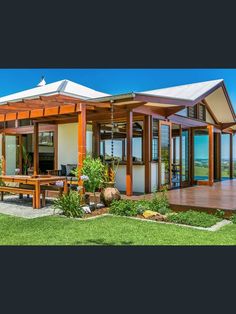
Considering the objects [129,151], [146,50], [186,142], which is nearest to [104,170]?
[129,151]

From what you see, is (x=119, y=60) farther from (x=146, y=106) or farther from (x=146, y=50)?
(x=146, y=106)

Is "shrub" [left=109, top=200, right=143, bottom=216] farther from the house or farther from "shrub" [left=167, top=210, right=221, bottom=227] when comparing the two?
the house

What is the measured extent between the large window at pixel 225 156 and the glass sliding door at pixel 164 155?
7118 millimetres

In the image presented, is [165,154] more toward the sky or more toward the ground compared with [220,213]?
more toward the sky

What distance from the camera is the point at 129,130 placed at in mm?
10250

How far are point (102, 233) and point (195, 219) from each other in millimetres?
2308

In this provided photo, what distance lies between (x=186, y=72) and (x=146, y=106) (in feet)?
40.7

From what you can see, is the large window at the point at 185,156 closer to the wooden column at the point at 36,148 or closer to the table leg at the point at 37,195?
the wooden column at the point at 36,148

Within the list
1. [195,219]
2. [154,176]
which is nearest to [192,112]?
[154,176]

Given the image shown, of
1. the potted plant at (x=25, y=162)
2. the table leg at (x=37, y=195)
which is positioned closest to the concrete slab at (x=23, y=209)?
the table leg at (x=37, y=195)

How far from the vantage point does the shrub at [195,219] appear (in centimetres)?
710

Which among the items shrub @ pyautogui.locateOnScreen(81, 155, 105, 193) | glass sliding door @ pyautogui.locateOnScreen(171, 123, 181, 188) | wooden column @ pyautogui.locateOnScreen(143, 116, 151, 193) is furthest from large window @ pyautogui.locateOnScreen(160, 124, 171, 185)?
shrub @ pyautogui.locateOnScreen(81, 155, 105, 193)

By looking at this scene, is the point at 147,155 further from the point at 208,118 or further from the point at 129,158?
the point at 208,118

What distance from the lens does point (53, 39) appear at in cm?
483
